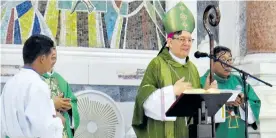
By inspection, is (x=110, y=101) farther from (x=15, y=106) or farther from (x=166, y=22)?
(x=15, y=106)

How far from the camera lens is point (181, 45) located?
6.51 metres

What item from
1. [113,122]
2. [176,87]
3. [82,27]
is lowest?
[113,122]

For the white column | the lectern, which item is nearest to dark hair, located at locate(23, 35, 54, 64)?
the lectern

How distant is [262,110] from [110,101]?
168 centimetres

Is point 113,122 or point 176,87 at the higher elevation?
point 176,87

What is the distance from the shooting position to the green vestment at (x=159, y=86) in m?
6.39

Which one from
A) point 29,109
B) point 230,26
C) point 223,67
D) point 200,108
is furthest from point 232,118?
point 29,109

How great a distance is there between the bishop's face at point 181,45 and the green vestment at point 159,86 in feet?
0.27

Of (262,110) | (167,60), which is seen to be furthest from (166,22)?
(262,110)

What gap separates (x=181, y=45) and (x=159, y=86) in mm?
422

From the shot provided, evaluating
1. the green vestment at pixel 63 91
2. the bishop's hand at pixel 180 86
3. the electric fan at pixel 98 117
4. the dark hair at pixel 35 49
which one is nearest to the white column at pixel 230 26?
the electric fan at pixel 98 117

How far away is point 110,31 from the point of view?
7918 mm

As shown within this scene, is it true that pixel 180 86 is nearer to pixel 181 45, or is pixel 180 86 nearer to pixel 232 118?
pixel 181 45

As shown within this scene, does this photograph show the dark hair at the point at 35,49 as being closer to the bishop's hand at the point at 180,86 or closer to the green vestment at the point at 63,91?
the green vestment at the point at 63,91
